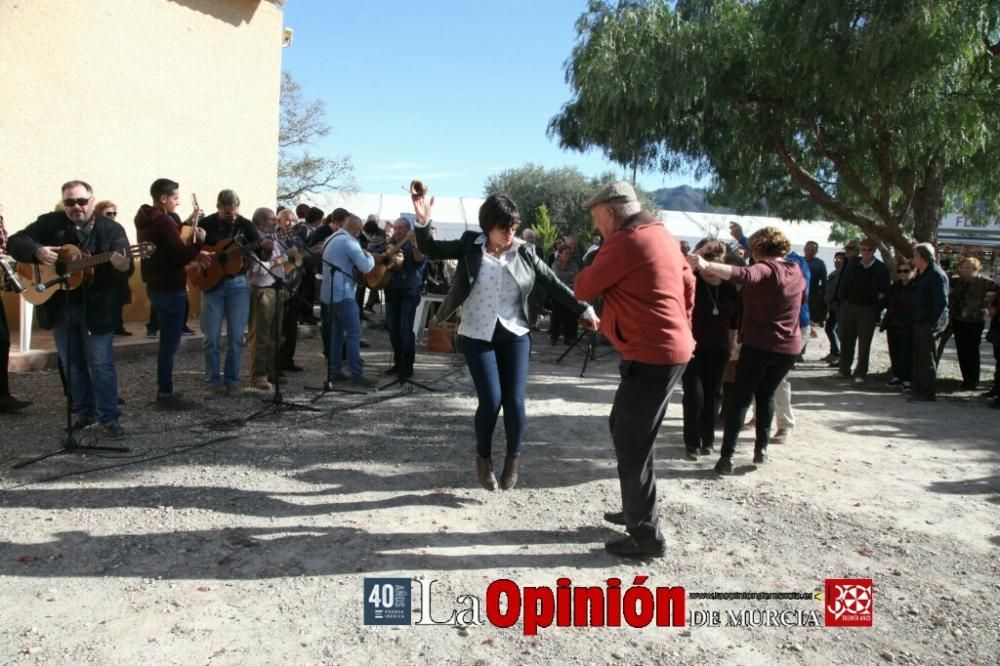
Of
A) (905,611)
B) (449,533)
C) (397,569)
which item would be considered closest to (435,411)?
(449,533)

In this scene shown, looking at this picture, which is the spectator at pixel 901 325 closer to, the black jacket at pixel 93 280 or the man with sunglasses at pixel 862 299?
the man with sunglasses at pixel 862 299

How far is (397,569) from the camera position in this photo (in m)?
3.68

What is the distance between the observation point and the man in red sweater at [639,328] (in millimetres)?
3750

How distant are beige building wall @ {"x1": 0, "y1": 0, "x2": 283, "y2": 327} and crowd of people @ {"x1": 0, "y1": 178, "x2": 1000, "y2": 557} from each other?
2.72 metres

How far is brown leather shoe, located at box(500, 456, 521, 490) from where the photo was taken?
4863 mm

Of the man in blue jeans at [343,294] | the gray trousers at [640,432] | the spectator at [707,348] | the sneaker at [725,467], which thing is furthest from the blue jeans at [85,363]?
the sneaker at [725,467]

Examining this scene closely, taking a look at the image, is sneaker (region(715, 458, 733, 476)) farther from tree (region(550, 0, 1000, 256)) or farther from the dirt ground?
tree (region(550, 0, 1000, 256))

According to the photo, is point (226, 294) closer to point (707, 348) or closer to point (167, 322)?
point (167, 322)

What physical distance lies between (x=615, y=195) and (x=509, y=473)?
201 centimetres

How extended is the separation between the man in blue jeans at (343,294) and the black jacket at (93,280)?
2.34 metres

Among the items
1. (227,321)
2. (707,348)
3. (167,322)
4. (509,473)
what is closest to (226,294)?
(227,321)

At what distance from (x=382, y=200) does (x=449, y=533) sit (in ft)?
90.0

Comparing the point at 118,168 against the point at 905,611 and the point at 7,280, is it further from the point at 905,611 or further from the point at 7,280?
the point at 905,611

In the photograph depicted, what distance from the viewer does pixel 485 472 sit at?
4812 mm
